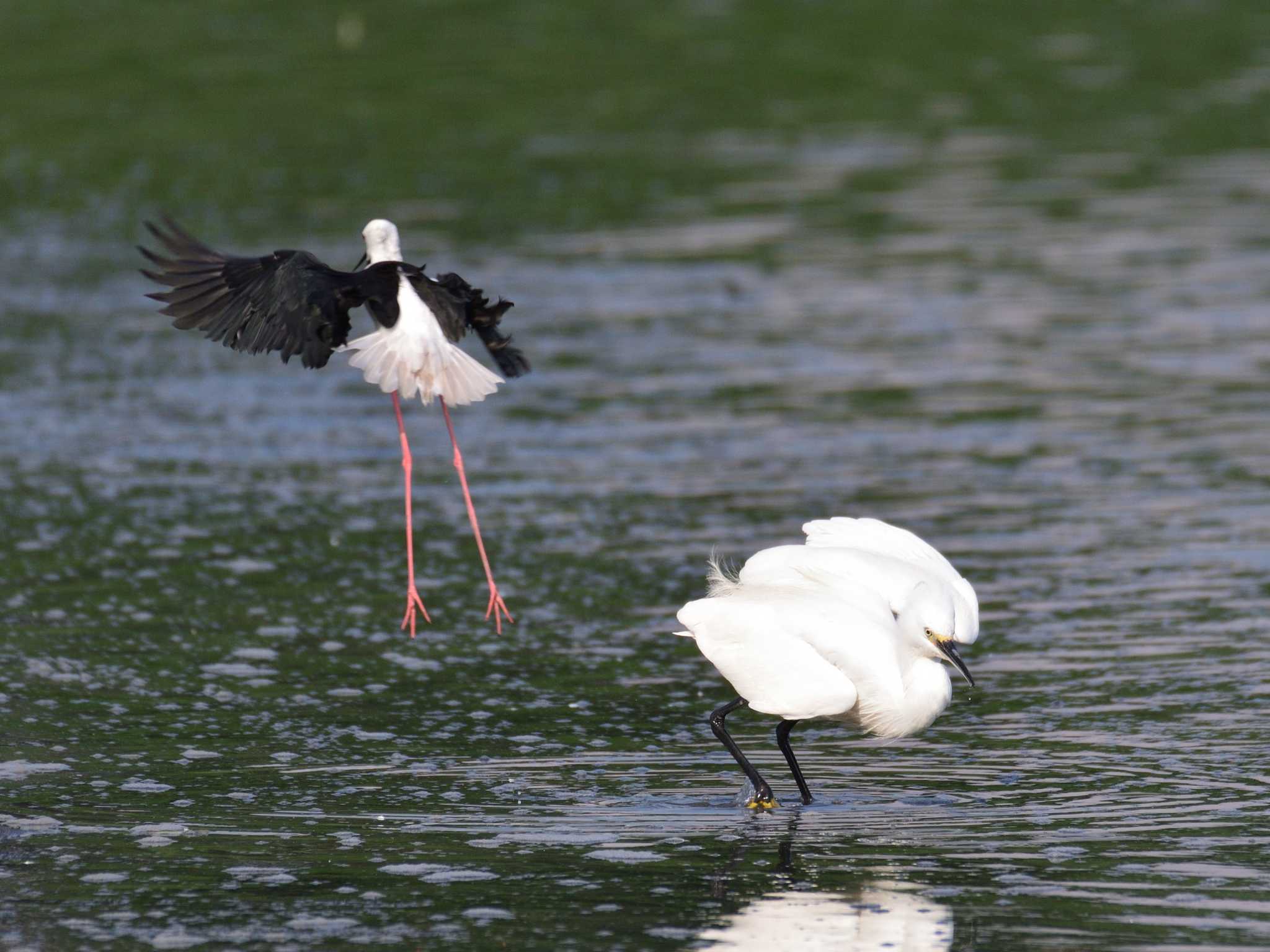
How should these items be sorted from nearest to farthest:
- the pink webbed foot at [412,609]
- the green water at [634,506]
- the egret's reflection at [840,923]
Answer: the egret's reflection at [840,923], the green water at [634,506], the pink webbed foot at [412,609]

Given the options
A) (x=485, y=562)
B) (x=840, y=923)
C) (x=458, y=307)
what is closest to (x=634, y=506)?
(x=485, y=562)

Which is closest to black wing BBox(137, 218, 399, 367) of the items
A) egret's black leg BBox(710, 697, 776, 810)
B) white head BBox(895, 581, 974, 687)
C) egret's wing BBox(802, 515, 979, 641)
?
egret's wing BBox(802, 515, 979, 641)

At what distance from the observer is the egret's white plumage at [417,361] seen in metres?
8.80

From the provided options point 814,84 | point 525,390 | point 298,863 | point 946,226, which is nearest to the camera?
point 298,863

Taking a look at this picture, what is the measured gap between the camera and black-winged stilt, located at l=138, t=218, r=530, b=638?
870 cm

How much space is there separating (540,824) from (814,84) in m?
21.7

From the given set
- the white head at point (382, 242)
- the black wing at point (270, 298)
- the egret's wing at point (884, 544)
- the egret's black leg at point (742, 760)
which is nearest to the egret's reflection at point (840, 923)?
the egret's black leg at point (742, 760)

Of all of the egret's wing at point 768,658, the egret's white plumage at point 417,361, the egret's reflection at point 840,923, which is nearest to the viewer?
the egret's reflection at point 840,923

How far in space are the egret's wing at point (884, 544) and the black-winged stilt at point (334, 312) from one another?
145 cm

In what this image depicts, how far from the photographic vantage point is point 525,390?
1563 cm

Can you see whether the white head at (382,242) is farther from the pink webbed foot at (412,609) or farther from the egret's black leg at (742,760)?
the egret's black leg at (742,760)

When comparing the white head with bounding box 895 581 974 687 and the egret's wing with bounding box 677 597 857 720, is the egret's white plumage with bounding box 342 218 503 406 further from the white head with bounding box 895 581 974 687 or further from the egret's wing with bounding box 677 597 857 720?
the white head with bounding box 895 581 974 687

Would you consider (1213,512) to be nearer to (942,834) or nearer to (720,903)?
(942,834)

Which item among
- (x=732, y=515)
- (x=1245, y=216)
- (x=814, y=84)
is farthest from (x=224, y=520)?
(x=814, y=84)
